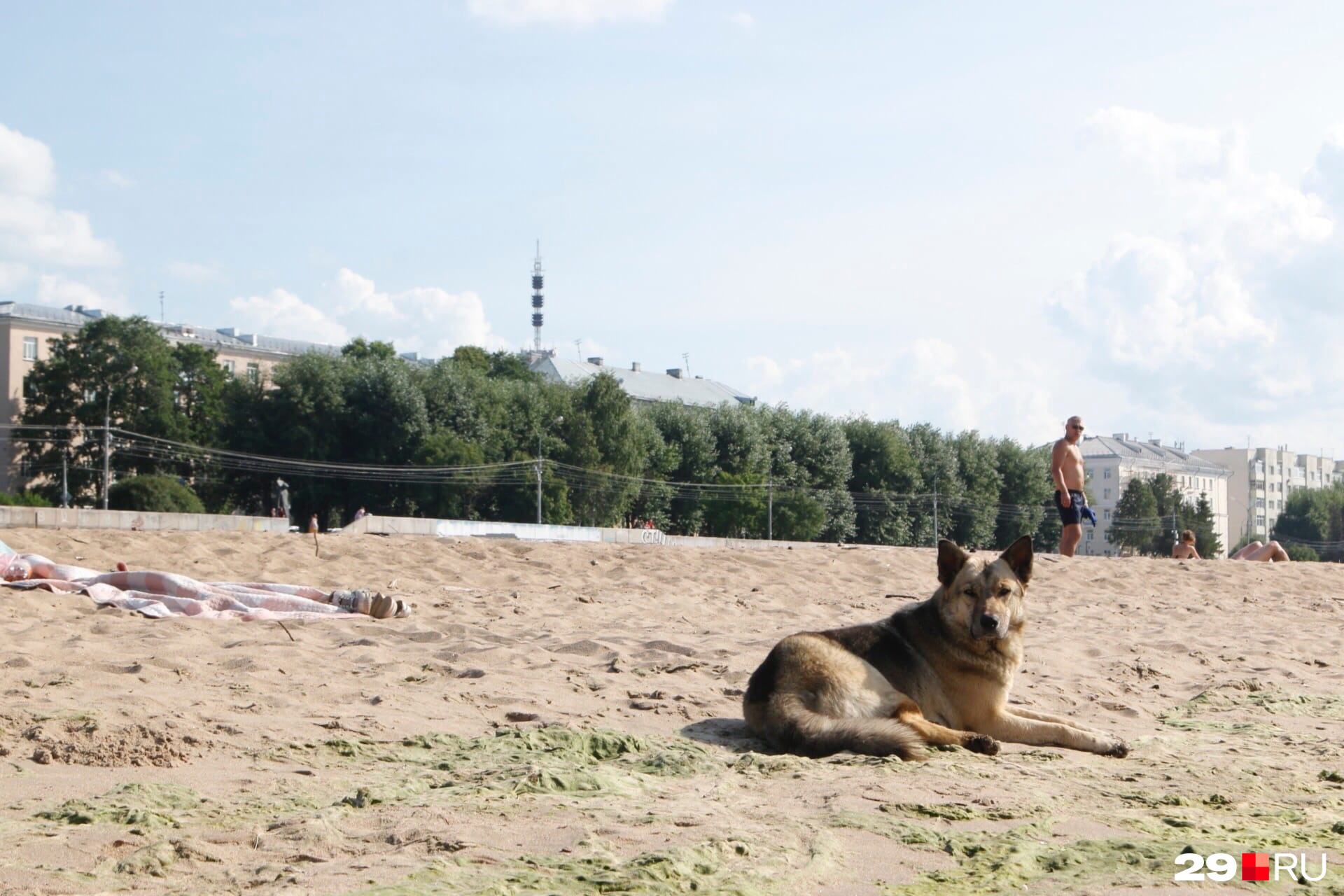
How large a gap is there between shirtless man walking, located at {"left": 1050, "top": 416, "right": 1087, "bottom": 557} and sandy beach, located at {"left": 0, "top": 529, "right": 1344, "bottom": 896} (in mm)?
4582

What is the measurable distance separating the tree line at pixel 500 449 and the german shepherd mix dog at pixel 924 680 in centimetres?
6023

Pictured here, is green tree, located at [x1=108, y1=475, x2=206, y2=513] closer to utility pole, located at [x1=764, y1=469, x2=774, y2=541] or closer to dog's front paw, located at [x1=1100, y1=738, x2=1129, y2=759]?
utility pole, located at [x1=764, y1=469, x2=774, y2=541]

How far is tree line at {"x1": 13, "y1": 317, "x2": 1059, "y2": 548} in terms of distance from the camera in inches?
2675

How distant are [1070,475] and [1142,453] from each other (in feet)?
526

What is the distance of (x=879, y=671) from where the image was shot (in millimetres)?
7023

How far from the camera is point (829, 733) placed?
626cm

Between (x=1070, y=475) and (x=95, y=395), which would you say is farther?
(x=95, y=395)

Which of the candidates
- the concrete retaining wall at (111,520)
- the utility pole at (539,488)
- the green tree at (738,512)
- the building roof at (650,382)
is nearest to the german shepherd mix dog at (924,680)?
the concrete retaining wall at (111,520)

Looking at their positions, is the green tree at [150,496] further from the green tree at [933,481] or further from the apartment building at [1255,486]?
the apartment building at [1255,486]

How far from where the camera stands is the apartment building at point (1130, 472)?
15750 centimetres

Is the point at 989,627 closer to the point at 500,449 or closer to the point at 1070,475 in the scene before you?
the point at 1070,475

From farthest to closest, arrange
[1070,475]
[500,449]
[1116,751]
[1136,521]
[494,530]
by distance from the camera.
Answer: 1. [1136,521]
2. [500,449]
3. [494,530]
4. [1070,475]
5. [1116,751]

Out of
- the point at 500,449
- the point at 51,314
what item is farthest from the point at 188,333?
the point at 500,449

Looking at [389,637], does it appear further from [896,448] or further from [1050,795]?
[896,448]
